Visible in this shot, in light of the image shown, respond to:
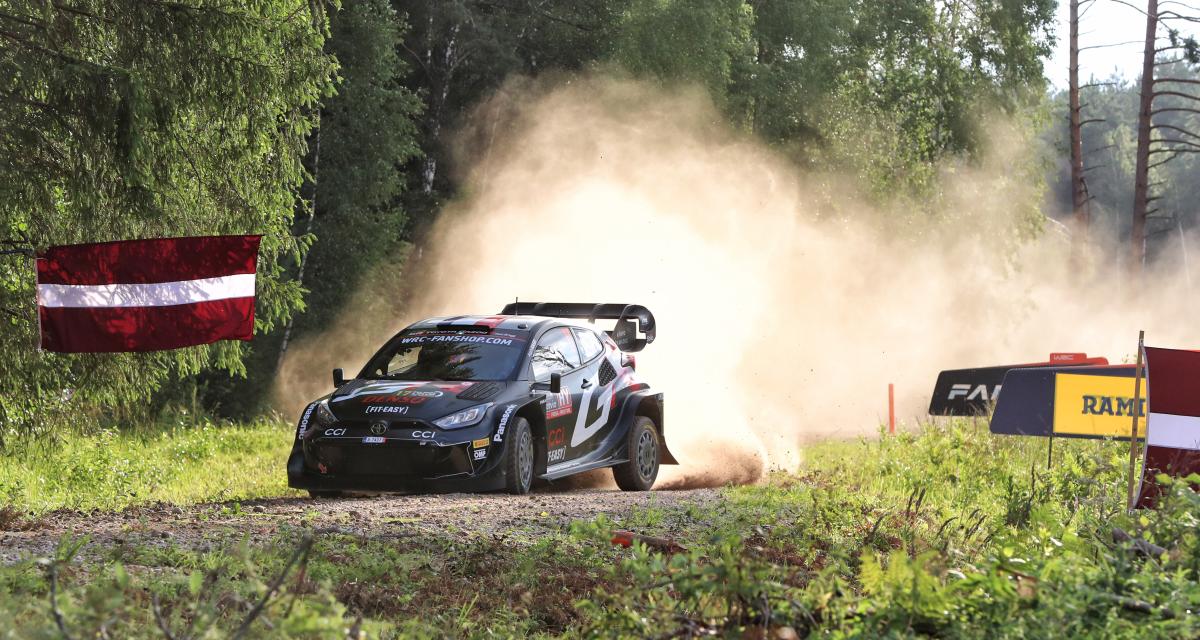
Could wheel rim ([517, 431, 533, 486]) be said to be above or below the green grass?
above

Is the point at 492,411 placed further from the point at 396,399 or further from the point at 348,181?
the point at 348,181

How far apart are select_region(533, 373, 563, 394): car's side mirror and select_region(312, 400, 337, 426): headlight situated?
188cm

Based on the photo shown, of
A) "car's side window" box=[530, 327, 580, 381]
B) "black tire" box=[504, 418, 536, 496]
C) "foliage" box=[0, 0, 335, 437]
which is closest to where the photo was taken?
"foliage" box=[0, 0, 335, 437]

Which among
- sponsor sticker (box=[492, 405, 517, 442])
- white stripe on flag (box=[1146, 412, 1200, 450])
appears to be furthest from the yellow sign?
sponsor sticker (box=[492, 405, 517, 442])

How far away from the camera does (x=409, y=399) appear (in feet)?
39.7

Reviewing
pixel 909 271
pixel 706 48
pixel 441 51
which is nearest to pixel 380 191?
pixel 441 51

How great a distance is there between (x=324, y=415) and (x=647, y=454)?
375 cm

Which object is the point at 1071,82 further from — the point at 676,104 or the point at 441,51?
the point at 441,51

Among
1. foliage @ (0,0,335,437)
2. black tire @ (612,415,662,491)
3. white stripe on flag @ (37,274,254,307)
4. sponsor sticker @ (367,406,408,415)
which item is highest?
foliage @ (0,0,335,437)

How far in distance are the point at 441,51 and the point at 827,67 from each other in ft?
36.6

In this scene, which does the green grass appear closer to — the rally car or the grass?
the rally car

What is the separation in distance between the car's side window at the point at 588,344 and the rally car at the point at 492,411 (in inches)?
0.7

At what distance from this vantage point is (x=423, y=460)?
38.6 feet

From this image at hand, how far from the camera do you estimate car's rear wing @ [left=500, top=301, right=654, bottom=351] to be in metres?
14.8
